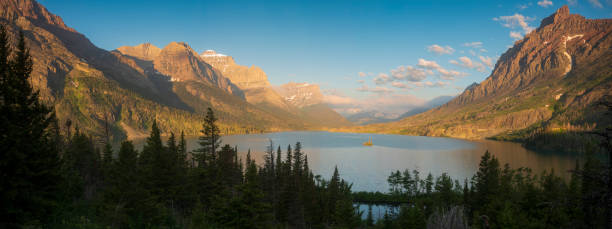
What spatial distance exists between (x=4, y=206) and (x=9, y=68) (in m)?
8.09

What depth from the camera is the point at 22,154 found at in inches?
624

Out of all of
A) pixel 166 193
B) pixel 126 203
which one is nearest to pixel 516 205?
pixel 166 193

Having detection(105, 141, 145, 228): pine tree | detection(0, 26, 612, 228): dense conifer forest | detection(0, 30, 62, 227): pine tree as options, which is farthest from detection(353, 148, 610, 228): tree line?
detection(0, 30, 62, 227): pine tree

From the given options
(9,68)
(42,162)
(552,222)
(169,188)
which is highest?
(9,68)

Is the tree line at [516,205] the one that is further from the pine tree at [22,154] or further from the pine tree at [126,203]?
the pine tree at [22,154]

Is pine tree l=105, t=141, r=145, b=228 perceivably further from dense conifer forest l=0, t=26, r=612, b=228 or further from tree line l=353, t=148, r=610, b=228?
tree line l=353, t=148, r=610, b=228

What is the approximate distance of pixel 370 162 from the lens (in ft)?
512

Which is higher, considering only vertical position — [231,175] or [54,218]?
[54,218]

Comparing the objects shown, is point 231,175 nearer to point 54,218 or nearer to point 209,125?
point 209,125

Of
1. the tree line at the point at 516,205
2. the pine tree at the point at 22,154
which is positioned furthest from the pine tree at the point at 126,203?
the tree line at the point at 516,205

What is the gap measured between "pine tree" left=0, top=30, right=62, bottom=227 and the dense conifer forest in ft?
0.19

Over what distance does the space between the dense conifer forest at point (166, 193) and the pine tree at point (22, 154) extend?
6 cm

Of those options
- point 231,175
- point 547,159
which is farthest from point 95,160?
point 547,159

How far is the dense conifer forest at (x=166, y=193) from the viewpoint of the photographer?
1605 centimetres
